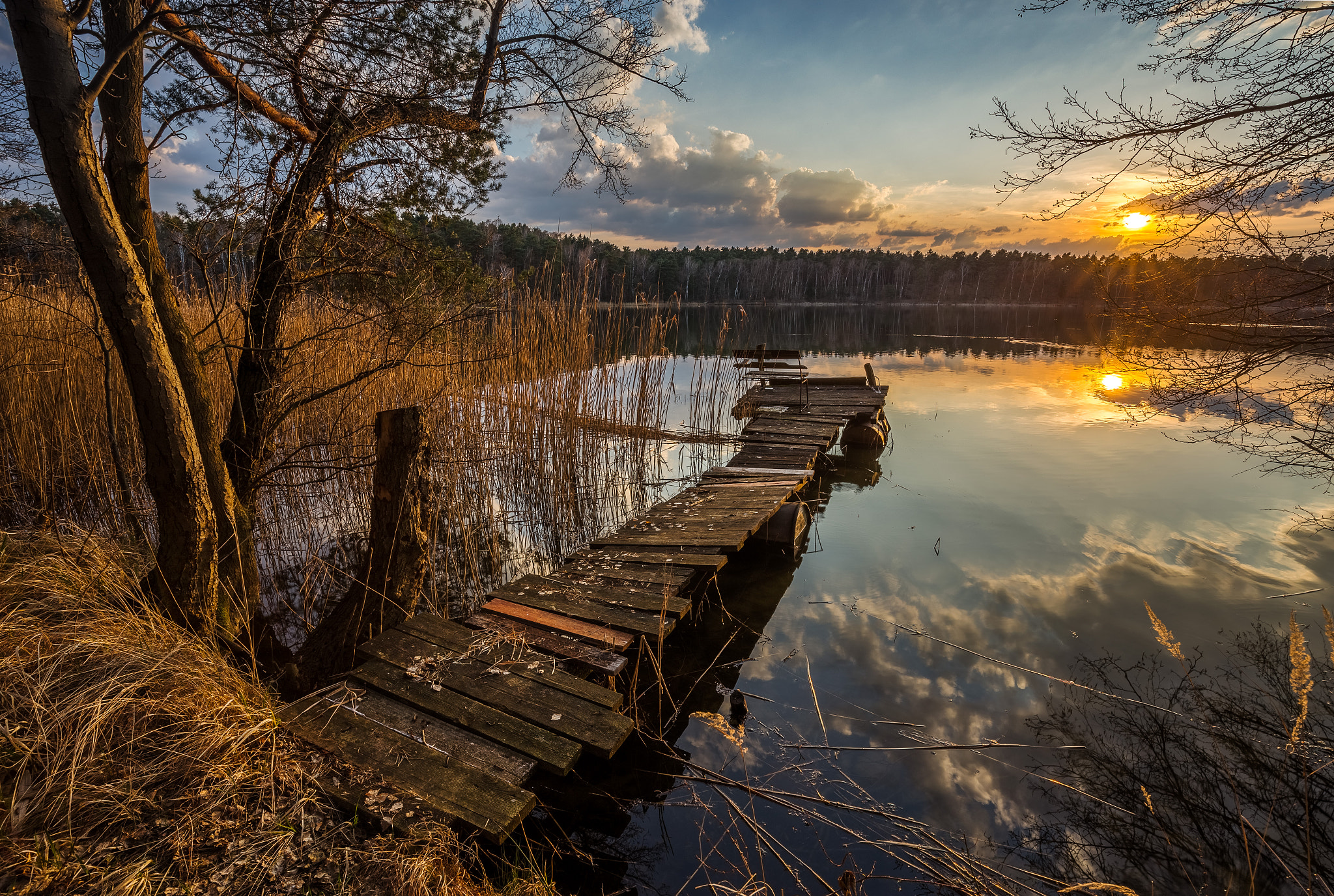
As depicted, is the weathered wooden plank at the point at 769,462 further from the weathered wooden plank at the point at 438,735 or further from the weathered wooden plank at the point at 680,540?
the weathered wooden plank at the point at 438,735

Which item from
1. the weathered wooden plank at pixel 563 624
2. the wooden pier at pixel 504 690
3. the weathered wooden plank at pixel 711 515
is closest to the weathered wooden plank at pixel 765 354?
the weathered wooden plank at pixel 711 515

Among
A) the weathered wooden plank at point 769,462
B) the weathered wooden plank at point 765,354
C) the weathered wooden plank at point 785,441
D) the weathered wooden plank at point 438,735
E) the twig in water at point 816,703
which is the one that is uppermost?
the weathered wooden plank at point 765,354

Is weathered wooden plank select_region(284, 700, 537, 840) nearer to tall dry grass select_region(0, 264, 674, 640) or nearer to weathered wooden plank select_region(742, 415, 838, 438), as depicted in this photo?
tall dry grass select_region(0, 264, 674, 640)

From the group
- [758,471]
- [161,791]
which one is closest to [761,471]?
[758,471]

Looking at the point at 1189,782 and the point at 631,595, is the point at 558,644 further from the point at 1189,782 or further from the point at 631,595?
the point at 1189,782

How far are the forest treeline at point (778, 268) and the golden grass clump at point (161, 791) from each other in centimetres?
170

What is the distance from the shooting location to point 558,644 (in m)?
2.81

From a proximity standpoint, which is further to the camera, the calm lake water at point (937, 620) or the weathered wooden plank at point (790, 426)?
the weathered wooden plank at point (790, 426)

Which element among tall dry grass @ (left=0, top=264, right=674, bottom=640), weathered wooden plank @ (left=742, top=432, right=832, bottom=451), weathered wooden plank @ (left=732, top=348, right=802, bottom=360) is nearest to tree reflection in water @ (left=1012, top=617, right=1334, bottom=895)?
tall dry grass @ (left=0, top=264, right=674, bottom=640)

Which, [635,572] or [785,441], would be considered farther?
[785,441]

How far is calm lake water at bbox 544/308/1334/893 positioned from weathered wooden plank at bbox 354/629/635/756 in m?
0.45

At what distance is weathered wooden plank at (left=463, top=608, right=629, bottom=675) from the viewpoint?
268 cm

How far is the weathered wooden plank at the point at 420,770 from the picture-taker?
180 centimetres

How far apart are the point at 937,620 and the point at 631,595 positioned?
2.23 m
